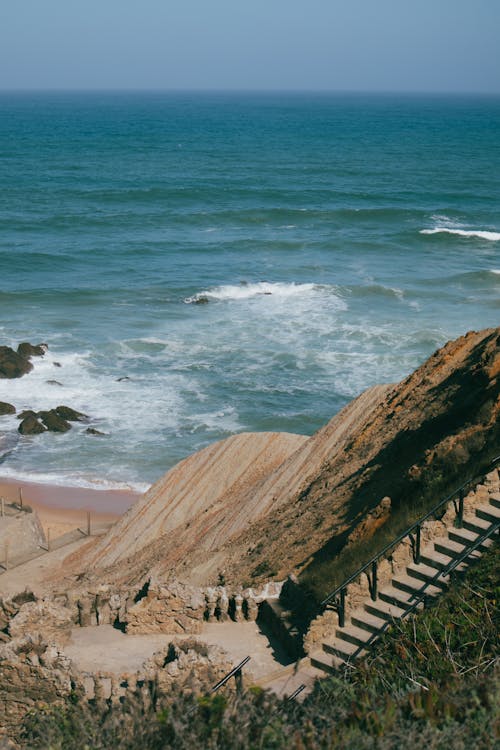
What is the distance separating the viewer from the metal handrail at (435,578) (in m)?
12.8

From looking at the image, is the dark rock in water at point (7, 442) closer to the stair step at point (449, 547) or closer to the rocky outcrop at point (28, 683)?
the rocky outcrop at point (28, 683)

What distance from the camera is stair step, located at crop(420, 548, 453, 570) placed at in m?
13.6

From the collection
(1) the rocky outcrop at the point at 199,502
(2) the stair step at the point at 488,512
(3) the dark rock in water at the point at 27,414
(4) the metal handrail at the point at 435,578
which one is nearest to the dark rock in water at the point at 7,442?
(3) the dark rock in water at the point at 27,414

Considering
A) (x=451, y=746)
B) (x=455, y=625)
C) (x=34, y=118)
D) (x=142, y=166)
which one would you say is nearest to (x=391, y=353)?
(x=455, y=625)

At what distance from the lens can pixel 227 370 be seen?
1569 inches

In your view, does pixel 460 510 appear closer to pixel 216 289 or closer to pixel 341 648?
pixel 341 648

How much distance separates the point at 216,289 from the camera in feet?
168

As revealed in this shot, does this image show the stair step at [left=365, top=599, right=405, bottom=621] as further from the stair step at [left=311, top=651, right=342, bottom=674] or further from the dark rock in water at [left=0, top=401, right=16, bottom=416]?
the dark rock in water at [left=0, top=401, right=16, bottom=416]

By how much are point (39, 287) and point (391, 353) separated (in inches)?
787

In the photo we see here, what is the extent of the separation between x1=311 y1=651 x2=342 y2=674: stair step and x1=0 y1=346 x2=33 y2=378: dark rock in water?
1083 inches

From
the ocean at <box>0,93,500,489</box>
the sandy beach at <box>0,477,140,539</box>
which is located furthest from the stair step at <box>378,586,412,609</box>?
Result: the ocean at <box>0,93,500,489</box>

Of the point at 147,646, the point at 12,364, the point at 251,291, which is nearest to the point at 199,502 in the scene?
the point at 147,646

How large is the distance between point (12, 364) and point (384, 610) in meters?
27.9

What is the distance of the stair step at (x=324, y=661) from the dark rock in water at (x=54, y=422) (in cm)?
2210
